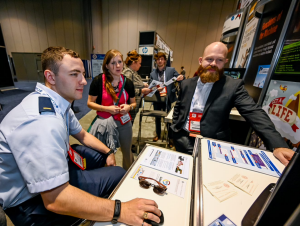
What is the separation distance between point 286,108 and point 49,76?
7.04ft

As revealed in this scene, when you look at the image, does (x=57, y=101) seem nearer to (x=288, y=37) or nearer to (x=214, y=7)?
(x=288, y=37)

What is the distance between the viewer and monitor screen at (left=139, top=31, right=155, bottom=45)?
5733 mm

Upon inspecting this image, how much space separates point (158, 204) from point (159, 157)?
313mm

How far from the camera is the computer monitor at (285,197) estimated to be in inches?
11.4

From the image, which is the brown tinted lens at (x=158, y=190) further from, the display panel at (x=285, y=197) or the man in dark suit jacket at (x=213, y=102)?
the man in dark suit jacket at (x=213, y=102)

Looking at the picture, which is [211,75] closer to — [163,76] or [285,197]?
[285,197]

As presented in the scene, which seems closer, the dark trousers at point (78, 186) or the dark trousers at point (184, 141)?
the dark trousers at point (78, 186)

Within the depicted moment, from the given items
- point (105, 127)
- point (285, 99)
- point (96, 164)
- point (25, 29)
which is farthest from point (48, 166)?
point (25, 29)

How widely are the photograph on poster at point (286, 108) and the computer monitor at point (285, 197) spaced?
1340 millimetres

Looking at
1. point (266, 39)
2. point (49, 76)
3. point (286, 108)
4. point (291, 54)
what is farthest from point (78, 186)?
point (266, 39)

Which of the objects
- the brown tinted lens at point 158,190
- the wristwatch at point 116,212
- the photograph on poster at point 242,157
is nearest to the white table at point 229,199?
the photograph on poster at point 242,157

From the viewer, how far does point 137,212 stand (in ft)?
1.82

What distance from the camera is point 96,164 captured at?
118cm

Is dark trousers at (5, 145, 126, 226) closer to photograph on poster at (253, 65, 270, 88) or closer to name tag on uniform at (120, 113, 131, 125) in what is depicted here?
name tag on uniform at (120, 113, 131, 125)
